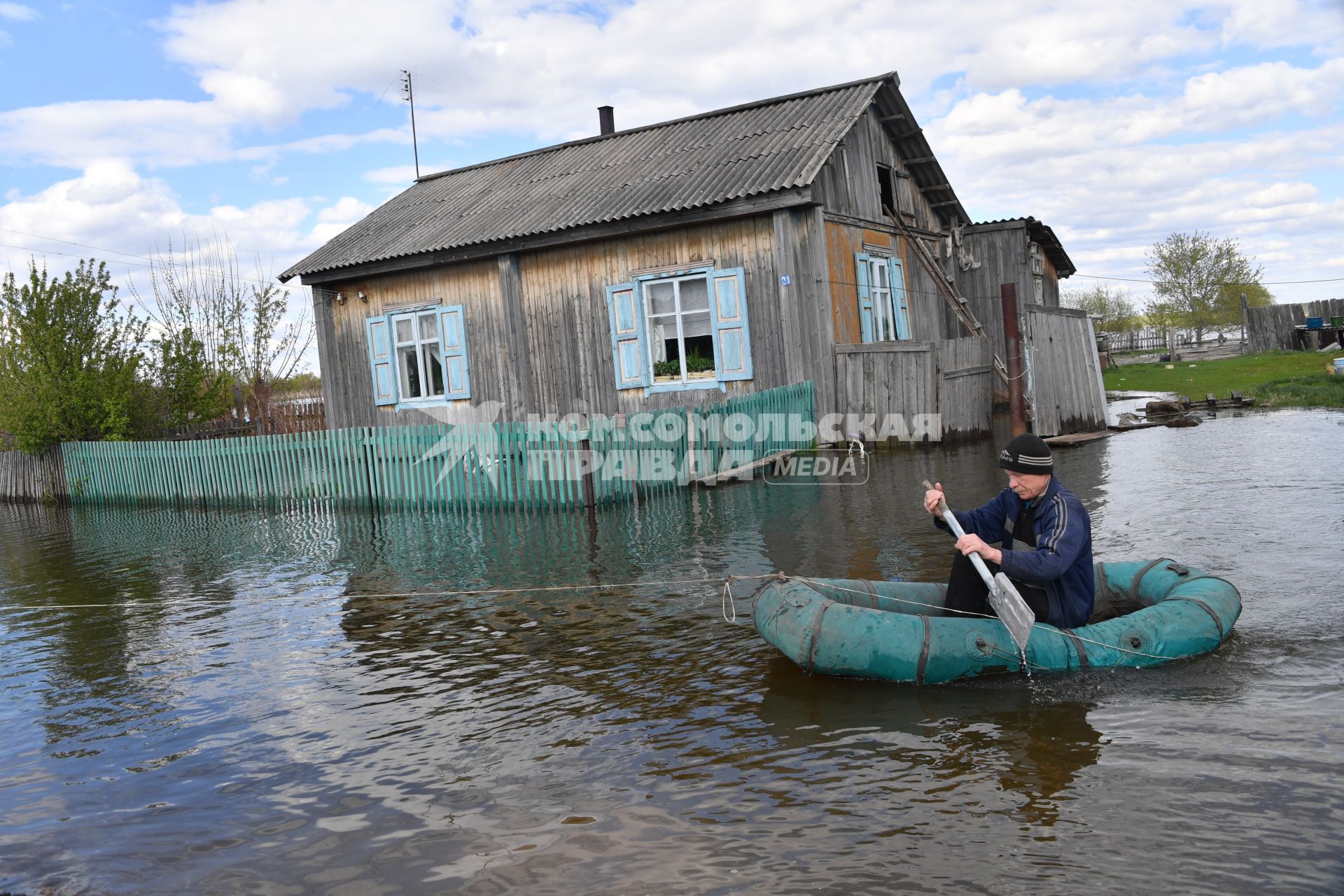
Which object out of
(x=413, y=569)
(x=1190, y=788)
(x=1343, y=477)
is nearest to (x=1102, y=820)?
(x=1190, y=788)

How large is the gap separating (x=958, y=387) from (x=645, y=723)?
1274 cm

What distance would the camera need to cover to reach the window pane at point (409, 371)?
821 inches

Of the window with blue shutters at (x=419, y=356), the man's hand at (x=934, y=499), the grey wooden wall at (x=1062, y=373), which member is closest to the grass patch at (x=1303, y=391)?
the grey wooden wall at (x=1062, y=373)

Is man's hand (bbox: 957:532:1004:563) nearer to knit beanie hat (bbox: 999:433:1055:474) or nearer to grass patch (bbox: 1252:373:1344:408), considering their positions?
knit beanie hat (bbox: 999:433:1055:474)

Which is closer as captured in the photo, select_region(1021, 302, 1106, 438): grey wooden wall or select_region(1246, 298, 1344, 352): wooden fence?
select_region(1021, 302, 1106, 438): grey wooden wall

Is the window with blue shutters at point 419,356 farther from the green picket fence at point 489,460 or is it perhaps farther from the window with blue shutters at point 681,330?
the green picket fence at point 489,460

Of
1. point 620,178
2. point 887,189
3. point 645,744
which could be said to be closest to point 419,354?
point 620,178

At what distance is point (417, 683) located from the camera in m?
6.58

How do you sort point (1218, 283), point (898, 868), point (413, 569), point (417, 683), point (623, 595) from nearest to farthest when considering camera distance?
point (898, 868) < point (417, 683) < point (623, 595) < point (413, 569) < point (1218, 283)

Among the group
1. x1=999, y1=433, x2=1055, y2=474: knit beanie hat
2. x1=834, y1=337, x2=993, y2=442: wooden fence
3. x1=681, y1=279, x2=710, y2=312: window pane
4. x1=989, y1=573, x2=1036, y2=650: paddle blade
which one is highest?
x1=681, y1=279, x2=710, y2=312: window pane

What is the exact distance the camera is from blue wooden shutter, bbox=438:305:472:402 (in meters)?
19.9

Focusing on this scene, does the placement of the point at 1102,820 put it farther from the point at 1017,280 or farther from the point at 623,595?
the point at 1017,280

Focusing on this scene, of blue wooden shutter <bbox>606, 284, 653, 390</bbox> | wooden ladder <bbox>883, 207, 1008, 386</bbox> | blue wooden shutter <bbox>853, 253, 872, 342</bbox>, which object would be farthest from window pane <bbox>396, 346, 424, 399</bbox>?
wooden ladder <bbox>883, 207, 1008, 386</bbox>

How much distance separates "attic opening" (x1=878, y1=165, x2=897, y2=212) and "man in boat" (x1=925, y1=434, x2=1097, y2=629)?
48.9ft
